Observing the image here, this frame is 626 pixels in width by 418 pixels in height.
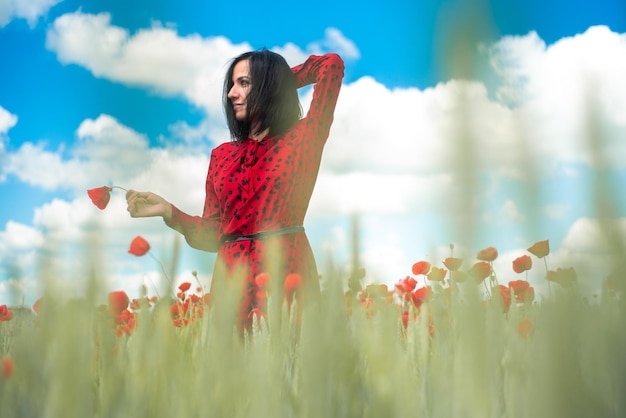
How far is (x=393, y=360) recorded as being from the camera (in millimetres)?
467

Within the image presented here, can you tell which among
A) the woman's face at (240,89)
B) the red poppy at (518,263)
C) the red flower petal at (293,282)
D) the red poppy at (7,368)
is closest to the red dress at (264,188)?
the woman's face at (240,89)

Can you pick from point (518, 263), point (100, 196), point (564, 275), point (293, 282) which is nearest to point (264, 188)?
point (100, 196)

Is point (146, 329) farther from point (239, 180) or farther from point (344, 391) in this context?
point (239, 180)

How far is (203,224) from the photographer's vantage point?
7.12 ft

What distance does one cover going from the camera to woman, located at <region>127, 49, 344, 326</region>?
1.96 meters

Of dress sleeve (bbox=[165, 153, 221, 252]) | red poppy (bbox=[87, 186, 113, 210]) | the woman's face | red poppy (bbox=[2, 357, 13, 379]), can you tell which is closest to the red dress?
dress sleeve (bbox=[165, 153, 221, 252])

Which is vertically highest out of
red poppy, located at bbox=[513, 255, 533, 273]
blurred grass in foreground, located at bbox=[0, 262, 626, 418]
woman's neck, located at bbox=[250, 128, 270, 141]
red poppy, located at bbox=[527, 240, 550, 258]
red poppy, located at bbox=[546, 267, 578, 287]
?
woman's neck, located at bbox=[250, 128, 270, 141]

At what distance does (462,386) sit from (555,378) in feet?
0.21

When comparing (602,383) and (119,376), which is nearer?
(602,383)

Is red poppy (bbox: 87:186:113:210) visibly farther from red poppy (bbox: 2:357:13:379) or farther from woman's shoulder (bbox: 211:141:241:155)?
red poppy (bbox: 2:357:13:379)

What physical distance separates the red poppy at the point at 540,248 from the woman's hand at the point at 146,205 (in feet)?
4.93

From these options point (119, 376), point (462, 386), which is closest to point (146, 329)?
point (119, 376)

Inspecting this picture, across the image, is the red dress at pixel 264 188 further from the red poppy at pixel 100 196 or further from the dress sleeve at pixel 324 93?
the red poppy at pixel 100 196

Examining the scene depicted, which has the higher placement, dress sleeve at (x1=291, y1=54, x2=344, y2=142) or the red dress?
dress sleeve at (x1=291, y1=54, x2=344, y2=142)
